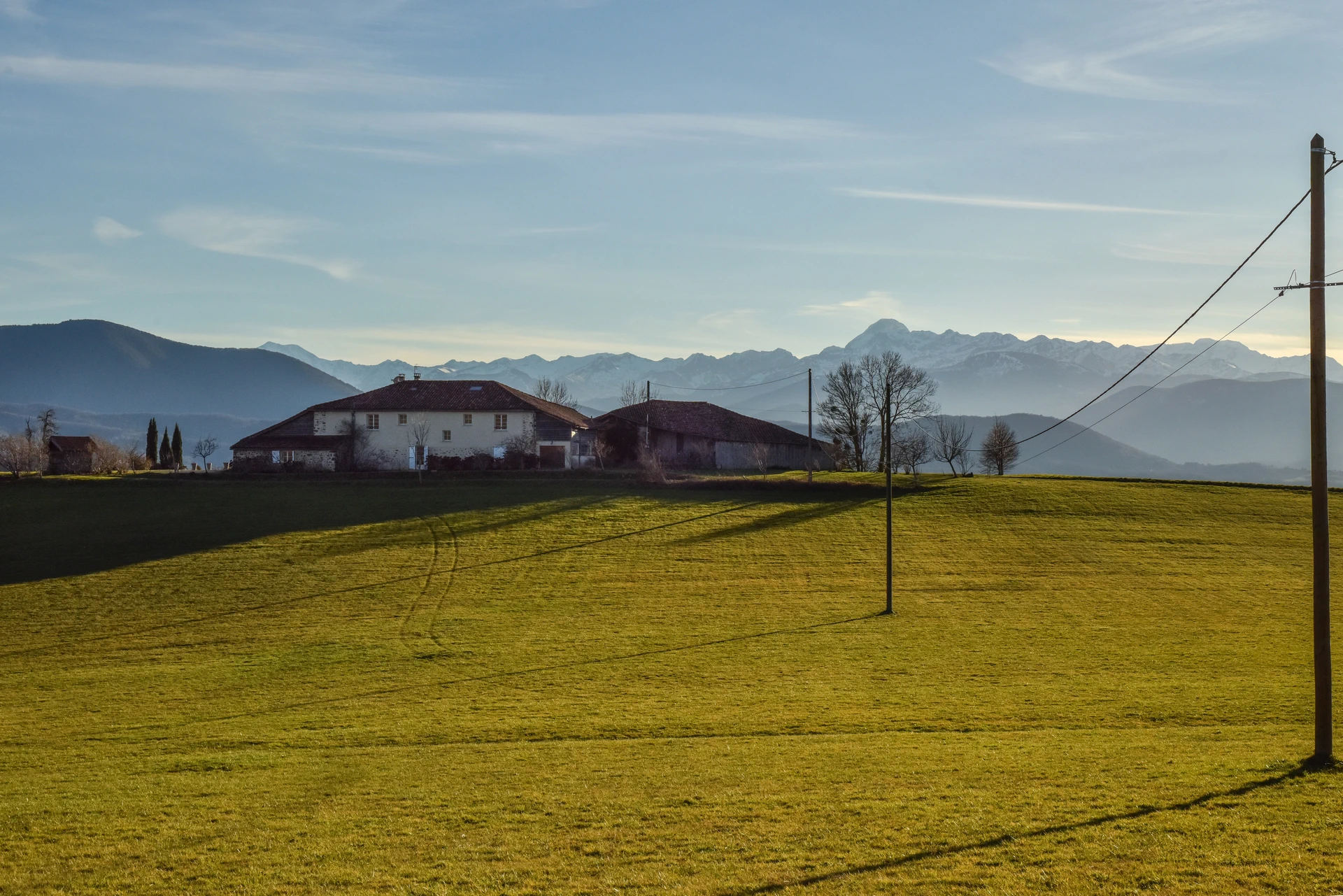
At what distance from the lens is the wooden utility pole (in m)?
15.6

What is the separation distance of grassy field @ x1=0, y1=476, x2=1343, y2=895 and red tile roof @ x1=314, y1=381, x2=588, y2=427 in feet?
70.0

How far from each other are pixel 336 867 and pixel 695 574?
32600 mm

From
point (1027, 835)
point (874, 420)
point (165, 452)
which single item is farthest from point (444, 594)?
point (874, 420)

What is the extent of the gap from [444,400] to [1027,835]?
74.6 m

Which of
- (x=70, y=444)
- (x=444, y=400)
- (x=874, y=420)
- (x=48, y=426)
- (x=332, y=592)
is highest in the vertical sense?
(x=444, y=400)

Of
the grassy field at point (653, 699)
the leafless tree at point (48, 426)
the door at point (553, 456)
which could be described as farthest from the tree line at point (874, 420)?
the leafless tree at point (48, 426)

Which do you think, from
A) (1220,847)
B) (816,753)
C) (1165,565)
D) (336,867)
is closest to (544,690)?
(816,753)

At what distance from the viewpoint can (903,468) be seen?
102m

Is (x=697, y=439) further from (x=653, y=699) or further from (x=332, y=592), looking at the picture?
(x=653, y=699)

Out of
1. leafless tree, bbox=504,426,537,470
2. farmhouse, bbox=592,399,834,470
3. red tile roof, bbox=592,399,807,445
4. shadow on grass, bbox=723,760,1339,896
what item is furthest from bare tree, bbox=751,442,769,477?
shadow on grass, bbox=723,760,1339,896

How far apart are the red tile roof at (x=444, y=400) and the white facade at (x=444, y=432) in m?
0.48

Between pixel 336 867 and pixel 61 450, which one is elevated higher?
pixel 61 450

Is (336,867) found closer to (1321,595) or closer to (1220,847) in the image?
(1220,847)

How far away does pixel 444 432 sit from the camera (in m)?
81.4
